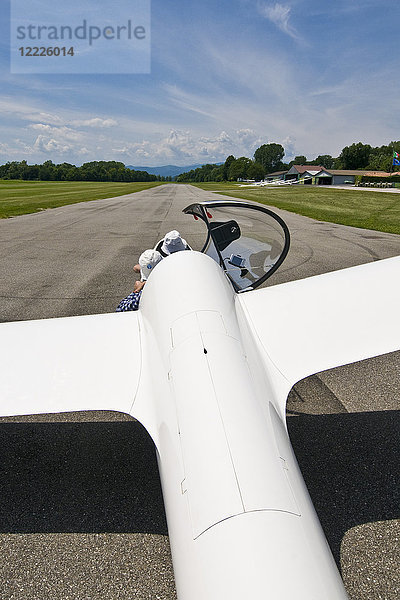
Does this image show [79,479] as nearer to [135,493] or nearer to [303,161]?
[135,493]

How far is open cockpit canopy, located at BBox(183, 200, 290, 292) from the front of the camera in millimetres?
5281

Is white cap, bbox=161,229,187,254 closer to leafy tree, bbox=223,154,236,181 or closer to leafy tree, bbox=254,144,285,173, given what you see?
leafy tree, bbox=223,154,236,181

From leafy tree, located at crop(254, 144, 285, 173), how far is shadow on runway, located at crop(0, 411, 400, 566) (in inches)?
7247

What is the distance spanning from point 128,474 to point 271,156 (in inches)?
7472

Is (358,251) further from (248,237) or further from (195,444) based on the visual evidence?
(195,444)

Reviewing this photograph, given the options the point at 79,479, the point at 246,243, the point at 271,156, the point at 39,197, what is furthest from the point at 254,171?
the point at 79,479

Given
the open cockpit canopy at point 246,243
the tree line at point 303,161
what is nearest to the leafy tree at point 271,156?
the tree line at point 303,161

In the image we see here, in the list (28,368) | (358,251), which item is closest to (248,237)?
(28,368)

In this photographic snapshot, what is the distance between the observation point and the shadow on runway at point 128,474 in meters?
2.82

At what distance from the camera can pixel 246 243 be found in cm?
540

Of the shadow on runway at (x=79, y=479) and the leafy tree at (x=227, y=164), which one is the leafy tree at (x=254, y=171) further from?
the shadow on runway at (x=79, y=479)

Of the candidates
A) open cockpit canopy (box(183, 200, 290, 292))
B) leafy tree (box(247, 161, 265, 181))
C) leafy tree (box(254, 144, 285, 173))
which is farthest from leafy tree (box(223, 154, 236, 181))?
open cockpit canopy (box(183, 200, 290, 292))

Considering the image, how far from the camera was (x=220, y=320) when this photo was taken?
273cm

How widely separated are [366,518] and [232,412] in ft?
5.35
